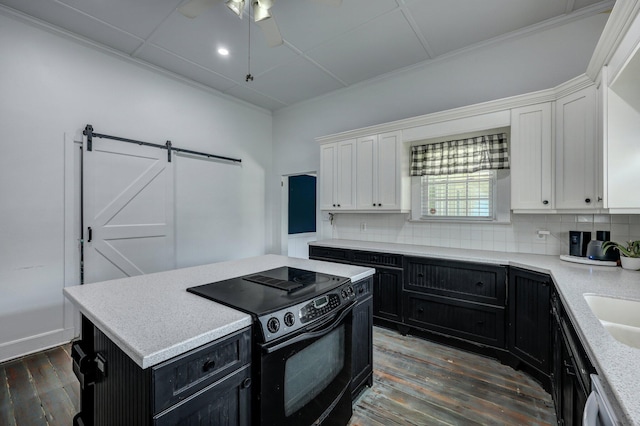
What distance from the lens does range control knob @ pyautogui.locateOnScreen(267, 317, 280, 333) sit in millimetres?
1212

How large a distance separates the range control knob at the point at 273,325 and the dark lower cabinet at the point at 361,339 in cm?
79

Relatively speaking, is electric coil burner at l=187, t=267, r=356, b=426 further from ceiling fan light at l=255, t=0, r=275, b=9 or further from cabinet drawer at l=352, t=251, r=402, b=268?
ceiling fan light at l=255, t=0, r=275, b=9

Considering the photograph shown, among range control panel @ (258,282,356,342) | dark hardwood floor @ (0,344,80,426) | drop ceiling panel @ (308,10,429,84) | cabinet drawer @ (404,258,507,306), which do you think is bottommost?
dark hardwood floor @ (0,344,80,426)

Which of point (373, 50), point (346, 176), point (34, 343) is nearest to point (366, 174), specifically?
point (346, 176)

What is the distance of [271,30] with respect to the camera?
7.23 ft

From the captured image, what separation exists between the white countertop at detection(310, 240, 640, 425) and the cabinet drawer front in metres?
0.44

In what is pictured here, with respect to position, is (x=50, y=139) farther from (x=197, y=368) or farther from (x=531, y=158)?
(x=531, y=158)

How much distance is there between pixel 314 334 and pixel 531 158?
8.20 feet

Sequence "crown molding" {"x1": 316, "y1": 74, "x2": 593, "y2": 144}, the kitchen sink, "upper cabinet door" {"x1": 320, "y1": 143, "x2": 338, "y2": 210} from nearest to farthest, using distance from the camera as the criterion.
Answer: the kitchen sink → "crown molding" {"x1": 316, "y1": 74, "x2": 593, "y2": 144} → "upper cabinet door" {"x1": 320, "y1": 143, "x2": 338, "y2": 210}

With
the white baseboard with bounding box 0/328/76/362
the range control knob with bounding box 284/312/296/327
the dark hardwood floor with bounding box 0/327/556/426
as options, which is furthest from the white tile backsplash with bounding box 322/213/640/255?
the white baseboard with bounding box 0/328/76/362

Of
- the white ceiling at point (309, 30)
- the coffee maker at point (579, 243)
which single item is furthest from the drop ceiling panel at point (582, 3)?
the coffee maker at point (579, 243)

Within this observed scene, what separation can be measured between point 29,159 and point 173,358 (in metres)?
3.05

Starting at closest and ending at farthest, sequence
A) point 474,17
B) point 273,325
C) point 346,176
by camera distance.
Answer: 1. point 273,325
2. point 474,17
3. point 346,176

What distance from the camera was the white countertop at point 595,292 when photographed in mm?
803
